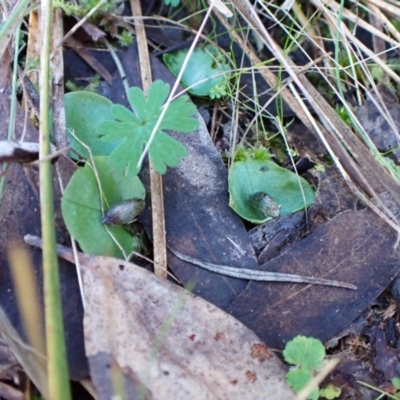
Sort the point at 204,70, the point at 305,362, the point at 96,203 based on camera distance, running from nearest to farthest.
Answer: the point at 305,362, the point at 96,203, the point at 204,70

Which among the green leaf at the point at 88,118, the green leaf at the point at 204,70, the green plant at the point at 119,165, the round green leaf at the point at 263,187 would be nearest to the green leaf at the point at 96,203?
the green plant at the point at 119,165

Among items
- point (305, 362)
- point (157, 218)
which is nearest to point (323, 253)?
point (305, 362)

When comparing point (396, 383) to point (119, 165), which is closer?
point (396, 383)

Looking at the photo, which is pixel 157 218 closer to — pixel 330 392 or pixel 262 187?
pixel 262 187

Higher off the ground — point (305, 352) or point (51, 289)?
point (51, 289)

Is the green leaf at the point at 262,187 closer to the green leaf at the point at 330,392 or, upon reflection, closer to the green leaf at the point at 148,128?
the green leaf at the point at 148,128

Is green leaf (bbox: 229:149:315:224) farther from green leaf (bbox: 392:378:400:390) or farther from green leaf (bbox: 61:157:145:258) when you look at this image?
green leaf (bbox: 392:378:400:390)

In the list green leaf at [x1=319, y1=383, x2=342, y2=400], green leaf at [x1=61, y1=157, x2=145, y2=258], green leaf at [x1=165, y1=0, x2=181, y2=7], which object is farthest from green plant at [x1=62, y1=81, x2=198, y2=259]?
green leaf at [x1=319, y1=383, x2=342, y2=400]

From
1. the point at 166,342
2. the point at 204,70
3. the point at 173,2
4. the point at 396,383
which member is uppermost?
the point at 173,2
